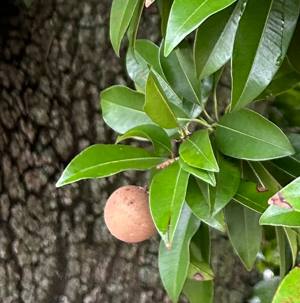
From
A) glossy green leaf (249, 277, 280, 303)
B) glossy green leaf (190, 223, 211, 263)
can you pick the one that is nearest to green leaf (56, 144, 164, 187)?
glossy green leaf (190, 223, 211, 263)

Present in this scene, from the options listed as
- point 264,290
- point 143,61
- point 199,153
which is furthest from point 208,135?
point 264,290

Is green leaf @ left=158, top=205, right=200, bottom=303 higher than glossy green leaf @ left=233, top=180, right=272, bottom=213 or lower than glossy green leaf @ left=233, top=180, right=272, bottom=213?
lower

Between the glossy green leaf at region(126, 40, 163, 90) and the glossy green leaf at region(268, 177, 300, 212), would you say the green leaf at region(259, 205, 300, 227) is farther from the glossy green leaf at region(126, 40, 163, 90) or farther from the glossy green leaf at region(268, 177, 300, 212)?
the glossy green leaf at region(126, 40, 163, 90)

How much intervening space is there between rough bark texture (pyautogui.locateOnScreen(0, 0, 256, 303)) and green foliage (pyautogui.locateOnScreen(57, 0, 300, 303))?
380mm

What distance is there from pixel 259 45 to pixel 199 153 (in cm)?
20

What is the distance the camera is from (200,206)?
0.72m

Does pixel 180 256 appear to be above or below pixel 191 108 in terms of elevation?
below

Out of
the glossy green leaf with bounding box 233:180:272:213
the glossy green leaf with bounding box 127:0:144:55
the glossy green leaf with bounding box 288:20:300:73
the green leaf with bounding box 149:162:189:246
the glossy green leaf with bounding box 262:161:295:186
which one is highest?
the glossy green leaf with bounding box 127:0:144:55

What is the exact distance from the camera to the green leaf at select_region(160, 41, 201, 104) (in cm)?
82

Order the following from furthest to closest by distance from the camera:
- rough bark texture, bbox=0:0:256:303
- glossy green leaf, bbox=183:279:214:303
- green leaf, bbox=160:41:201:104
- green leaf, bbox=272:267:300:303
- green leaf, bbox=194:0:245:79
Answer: rough bark texture, bbox=0:0:256:303 < glossy green leaf, bbox=183:279:214:303 < green leaf, bbox=160:41:201:104 < green leaf, bbox=194:0:245:79 < green leaf, bbox=272:267:300:303

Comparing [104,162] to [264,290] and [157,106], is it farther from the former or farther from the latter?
[264,290]

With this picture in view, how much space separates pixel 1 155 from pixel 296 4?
0.77m

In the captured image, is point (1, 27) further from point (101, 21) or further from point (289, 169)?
point (289, 169)

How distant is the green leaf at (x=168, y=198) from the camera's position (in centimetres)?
61
